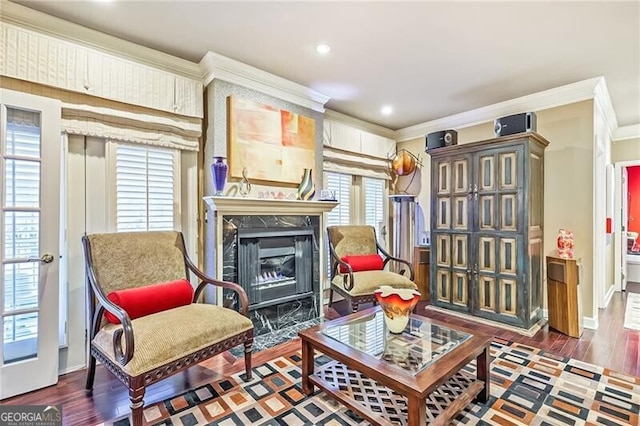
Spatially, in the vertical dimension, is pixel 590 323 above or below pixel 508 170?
below

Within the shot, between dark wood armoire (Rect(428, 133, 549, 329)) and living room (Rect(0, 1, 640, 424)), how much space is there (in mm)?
264

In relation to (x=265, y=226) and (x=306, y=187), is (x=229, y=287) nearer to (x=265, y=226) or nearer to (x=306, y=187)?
(x=265, y=226)

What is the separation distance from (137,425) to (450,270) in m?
3.35

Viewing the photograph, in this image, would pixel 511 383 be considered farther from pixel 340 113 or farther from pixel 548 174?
pixel 340 113

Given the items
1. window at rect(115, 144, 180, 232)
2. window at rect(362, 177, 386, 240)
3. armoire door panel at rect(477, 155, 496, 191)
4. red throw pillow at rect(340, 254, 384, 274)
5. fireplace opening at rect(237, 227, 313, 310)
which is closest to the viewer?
window at rect(115, 144, 180, 232)

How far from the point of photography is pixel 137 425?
1.64 m

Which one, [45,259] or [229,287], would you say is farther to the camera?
[229,287]

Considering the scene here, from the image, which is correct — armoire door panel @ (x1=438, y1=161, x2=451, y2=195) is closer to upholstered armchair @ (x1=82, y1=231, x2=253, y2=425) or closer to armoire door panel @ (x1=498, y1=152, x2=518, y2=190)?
armoire door panel @ (x1=498, y1=152, x2=518, y2=190)

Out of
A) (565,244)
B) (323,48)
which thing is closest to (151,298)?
(323,48)

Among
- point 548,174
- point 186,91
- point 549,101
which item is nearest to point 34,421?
point 186,91

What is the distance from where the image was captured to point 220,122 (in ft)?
9.60

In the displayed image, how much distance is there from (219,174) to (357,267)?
1931mm

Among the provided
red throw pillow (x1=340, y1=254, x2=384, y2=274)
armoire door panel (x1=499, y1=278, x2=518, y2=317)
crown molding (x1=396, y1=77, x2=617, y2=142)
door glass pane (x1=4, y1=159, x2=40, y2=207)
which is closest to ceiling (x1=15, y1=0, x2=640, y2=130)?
crown molding (x1=396, y1=77, x2=617, y2=142)

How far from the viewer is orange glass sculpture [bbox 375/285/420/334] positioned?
6.67 feet
